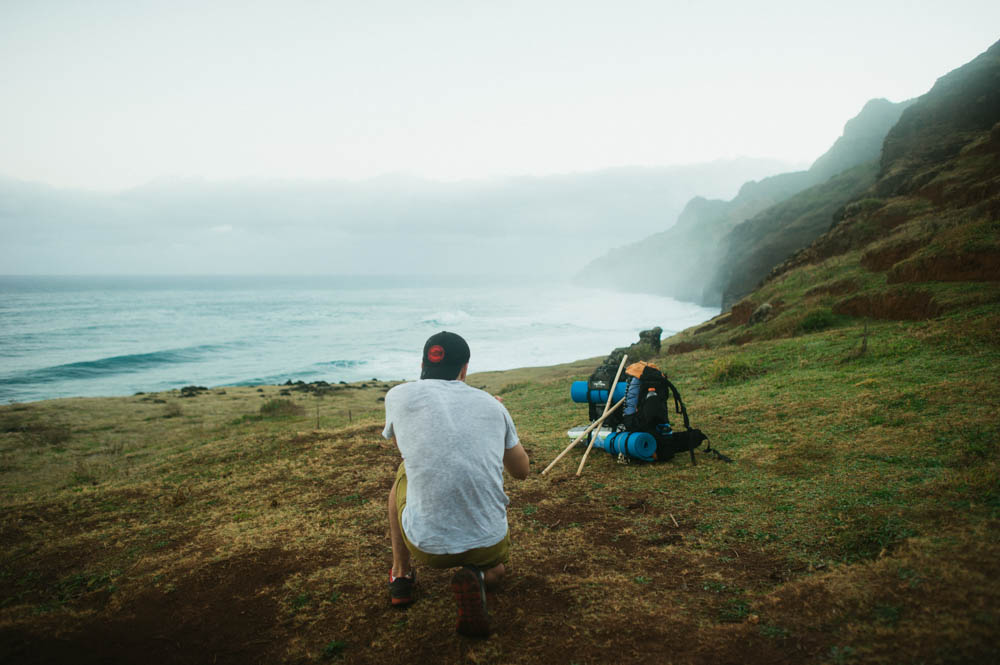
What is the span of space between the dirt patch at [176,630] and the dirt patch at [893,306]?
49.1 feet

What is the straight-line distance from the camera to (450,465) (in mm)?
3164

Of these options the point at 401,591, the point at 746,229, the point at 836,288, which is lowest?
the point at 401,591

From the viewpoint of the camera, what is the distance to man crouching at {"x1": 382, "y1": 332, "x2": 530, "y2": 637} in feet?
10.4

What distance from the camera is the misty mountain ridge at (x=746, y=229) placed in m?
56.1

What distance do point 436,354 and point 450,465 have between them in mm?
796

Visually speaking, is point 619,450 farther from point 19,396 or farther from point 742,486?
point 19,396

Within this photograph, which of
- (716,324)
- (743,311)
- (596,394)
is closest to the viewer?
(596,394)

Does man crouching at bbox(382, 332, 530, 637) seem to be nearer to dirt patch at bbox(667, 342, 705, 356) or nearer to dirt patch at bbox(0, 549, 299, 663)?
dirt patch at bbox(0, 549, 299, 663)

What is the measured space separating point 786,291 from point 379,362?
3711 cm

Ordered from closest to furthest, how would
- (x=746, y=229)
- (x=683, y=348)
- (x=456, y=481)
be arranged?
(x=456, y=481), (x=683, y=348), (x=746, y=229)

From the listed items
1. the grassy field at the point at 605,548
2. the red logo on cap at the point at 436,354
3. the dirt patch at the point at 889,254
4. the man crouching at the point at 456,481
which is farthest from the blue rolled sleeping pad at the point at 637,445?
the dirt patch at the point at 889,254

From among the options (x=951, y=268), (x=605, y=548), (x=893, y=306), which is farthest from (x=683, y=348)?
(x=605, y=548)

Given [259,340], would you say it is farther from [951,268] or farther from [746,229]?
[746,229]

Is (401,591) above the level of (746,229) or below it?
below
